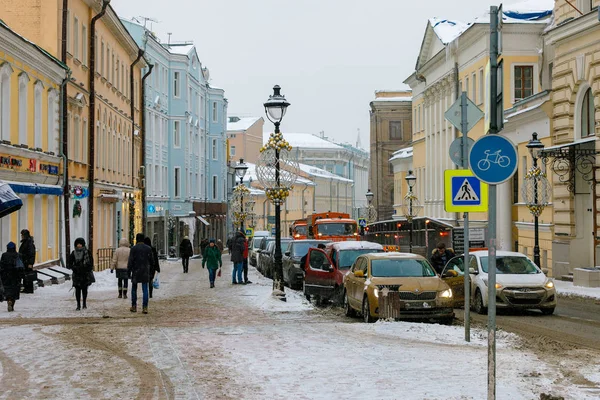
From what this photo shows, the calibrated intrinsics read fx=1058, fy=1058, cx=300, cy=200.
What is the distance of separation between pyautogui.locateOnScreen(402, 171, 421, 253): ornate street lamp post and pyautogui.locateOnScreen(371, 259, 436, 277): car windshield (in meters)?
28.4

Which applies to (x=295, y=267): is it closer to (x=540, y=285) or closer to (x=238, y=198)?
(x=540, y=285)

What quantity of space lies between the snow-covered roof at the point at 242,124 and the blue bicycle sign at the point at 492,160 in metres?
120

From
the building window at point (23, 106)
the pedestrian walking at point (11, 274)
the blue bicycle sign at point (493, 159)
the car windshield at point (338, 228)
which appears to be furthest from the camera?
the car windshield at point (338, 228)

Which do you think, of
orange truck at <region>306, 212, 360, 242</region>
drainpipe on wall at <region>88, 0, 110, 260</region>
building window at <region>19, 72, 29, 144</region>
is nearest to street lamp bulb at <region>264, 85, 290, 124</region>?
building window at <region>19, 72, 29, 144</region>

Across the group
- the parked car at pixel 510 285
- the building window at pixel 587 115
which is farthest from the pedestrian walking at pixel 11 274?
the building window at pixel 587 115

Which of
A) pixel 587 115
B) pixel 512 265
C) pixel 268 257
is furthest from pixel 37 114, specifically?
pixel 587 115

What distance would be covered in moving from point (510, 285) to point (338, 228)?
24464 mm

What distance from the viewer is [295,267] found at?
31531 millimetres

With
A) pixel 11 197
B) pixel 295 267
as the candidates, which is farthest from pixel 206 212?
pixel 11 197

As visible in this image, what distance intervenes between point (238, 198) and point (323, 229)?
33.8ft

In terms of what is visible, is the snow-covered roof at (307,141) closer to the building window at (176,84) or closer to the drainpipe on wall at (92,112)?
the building window at (176,84)

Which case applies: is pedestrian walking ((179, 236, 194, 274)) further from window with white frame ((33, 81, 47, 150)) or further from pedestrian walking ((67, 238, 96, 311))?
pedestrian walking ((67, 238, 96, 311))

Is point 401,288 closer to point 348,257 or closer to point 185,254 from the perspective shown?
point 348,257

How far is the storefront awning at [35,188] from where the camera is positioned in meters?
28.2
